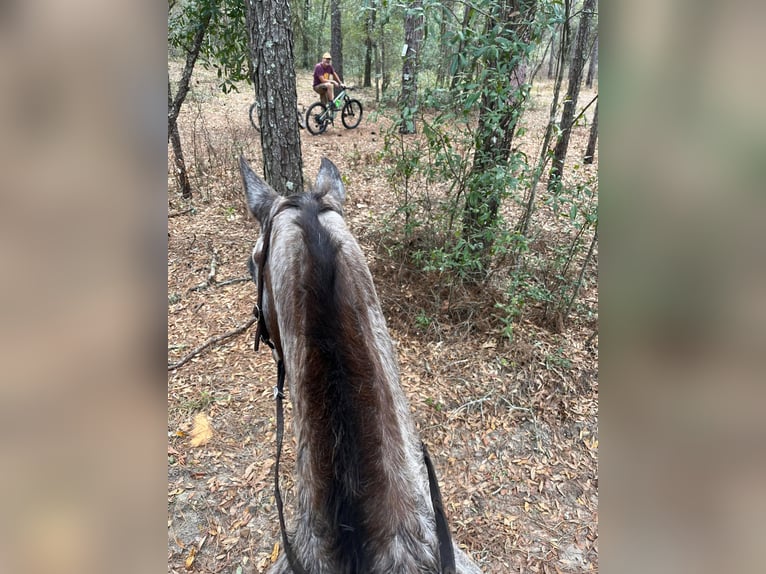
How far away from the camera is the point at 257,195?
9.67 feet

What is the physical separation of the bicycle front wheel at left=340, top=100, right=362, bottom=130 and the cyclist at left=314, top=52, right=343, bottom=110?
0.62m

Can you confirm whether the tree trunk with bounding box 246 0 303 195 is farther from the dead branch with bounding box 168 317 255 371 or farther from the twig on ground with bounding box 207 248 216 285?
the twig on ground with bounding box 207 248 216 285

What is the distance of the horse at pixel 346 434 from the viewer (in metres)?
1.64

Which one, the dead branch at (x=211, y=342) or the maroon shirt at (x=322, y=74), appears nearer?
the dead branch at (x=211, y=342)

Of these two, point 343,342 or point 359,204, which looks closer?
point 343,342

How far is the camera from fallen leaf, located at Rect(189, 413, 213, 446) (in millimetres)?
4117

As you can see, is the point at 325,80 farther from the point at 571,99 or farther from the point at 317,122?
the point at 571,99

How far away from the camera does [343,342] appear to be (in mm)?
1803

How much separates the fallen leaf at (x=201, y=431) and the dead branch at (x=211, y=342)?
0.74m

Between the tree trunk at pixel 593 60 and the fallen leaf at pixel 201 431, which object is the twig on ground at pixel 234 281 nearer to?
the fallen leaf at pixel 201 431

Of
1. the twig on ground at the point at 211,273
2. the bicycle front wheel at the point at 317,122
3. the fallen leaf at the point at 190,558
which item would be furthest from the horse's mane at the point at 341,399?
the bicycle front wheel at the point at 317,122
